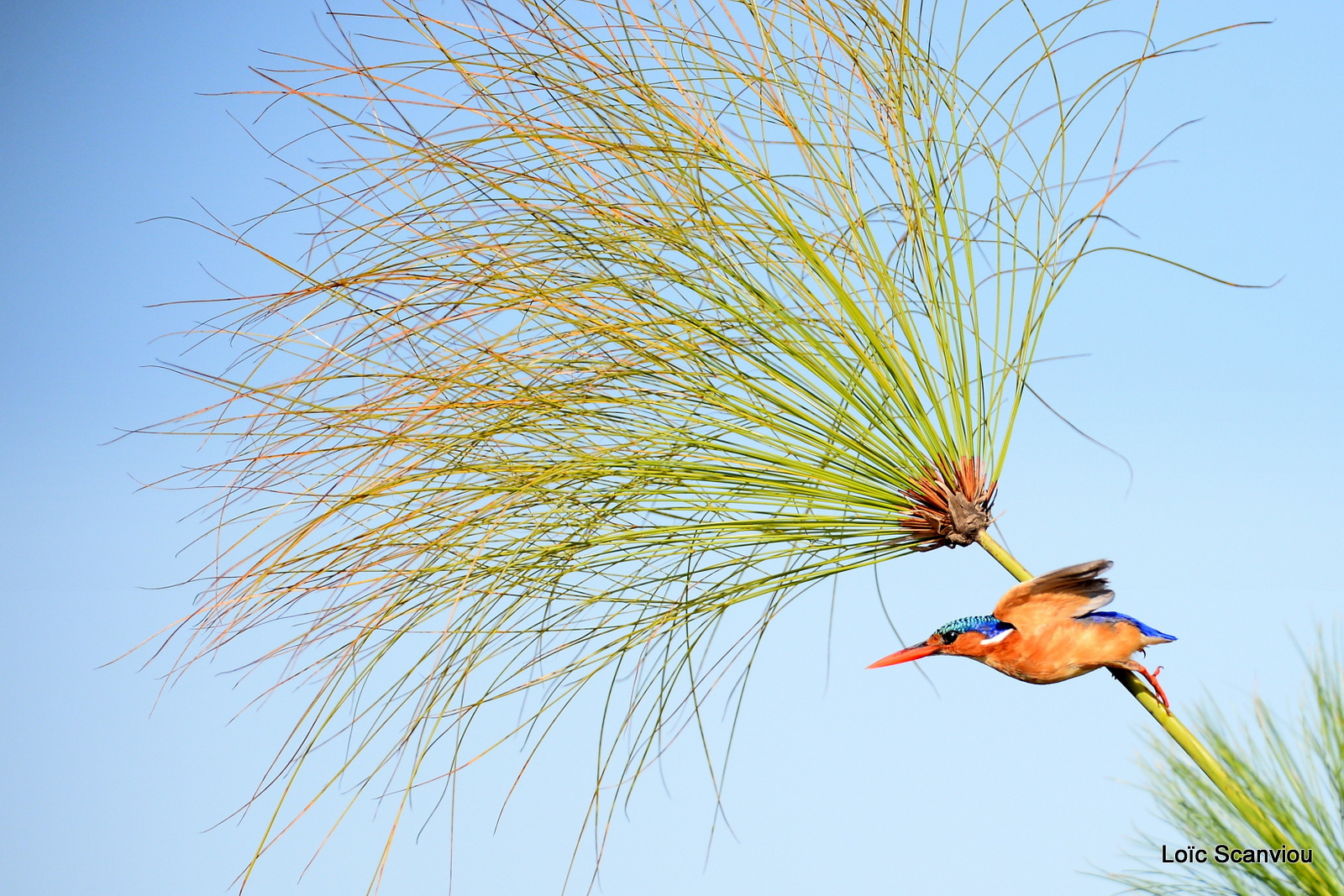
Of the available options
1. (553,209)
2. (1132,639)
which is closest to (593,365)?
(553,209)

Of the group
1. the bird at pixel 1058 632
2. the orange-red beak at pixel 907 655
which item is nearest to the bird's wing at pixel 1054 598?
the bird at pixel 1058 632

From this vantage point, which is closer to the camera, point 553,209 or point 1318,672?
point 553,209

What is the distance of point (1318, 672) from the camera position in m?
1.95

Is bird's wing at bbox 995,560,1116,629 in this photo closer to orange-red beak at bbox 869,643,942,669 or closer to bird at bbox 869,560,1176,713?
bird at bbox 869,560,1176,713

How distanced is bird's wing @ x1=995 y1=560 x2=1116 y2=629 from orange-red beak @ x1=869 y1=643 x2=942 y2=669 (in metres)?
0.11

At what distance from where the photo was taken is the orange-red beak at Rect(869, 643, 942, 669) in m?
1.30

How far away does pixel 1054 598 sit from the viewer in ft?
4.03

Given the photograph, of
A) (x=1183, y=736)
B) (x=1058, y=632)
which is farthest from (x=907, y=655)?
(x=1183, y=736)

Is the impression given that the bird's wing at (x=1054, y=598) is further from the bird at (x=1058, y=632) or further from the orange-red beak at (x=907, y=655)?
the orange-red beak at (x=907, y=655)

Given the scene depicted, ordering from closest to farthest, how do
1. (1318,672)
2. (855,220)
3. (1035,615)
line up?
(1035,615)
(855,220)
(1318,672)

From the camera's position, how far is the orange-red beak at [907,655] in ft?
4.25

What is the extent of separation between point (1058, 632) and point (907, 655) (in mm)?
191

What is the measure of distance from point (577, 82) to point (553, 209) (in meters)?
0.19

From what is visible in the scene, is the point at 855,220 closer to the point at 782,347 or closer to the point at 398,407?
the point at 782,347
